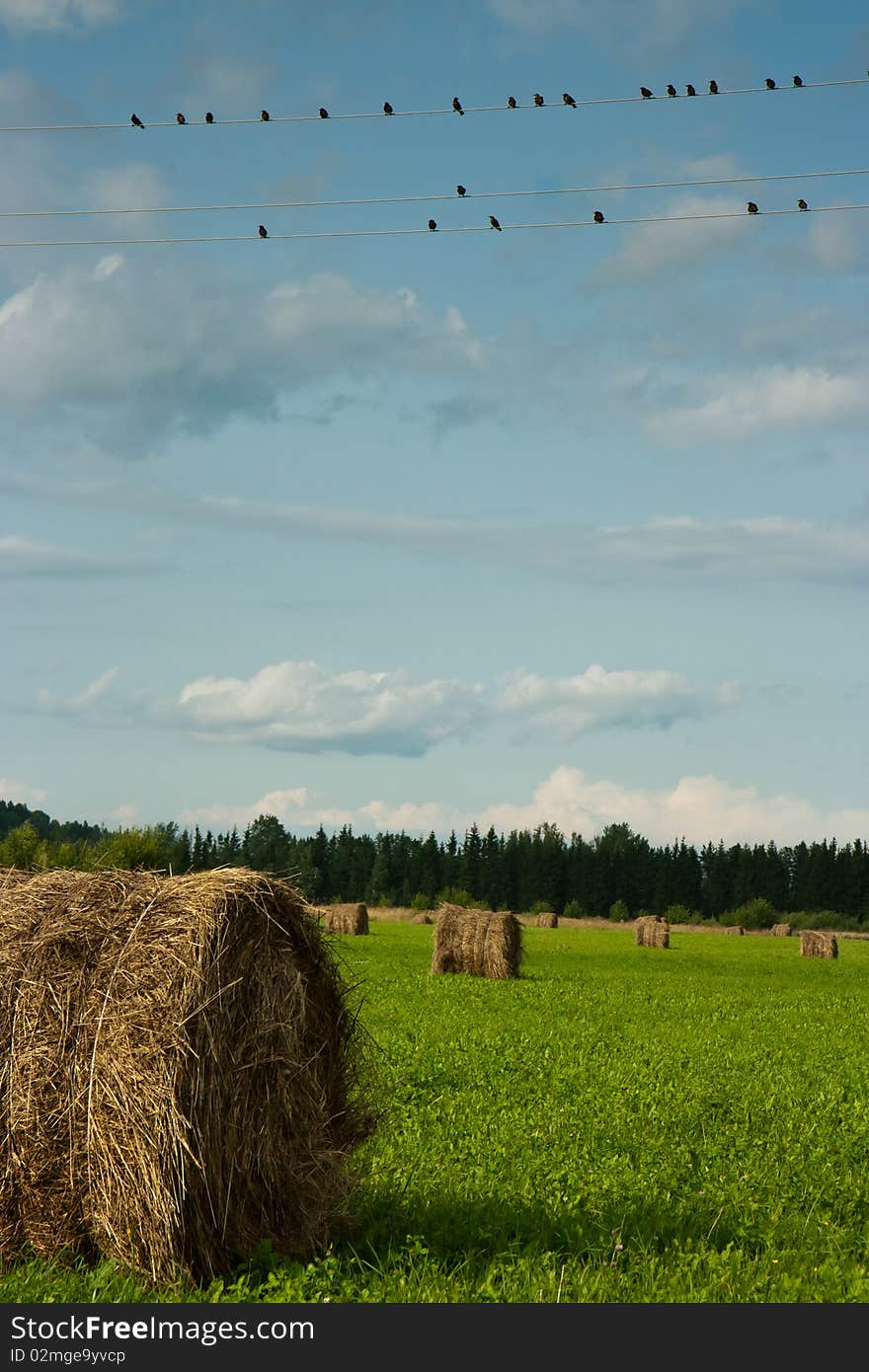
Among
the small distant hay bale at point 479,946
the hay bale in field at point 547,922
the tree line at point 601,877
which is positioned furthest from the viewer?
the tree line at point 601,877

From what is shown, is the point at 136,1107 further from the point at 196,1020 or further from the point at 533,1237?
the point at 533,1237

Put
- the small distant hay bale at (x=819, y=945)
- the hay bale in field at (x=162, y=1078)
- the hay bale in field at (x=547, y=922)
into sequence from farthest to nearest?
the hay bale in field at (x=547, y=922), the small distant hay bale at (x=819, y=945), the hay bale in field at (x=162, y=1078)

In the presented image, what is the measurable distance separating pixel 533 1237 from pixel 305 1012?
7.28 ft

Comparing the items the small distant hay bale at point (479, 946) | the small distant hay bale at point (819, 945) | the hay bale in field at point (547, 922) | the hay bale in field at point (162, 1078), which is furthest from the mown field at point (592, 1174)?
the hay bale in field at point (547, 922)

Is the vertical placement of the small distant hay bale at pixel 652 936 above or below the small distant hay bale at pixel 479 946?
below

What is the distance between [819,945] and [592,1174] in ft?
163

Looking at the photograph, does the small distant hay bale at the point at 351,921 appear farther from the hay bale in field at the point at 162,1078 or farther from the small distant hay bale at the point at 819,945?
the hay bale in field at the point at 162,1078

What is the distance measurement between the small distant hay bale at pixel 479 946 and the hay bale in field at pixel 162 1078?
25.0m

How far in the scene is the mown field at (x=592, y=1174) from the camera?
804 cm

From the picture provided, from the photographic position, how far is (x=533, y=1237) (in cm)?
895

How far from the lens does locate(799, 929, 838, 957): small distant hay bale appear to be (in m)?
56.7
